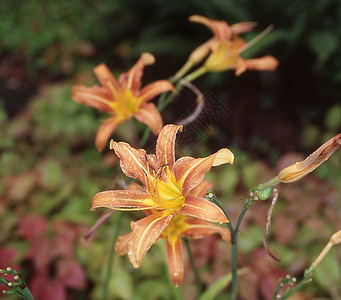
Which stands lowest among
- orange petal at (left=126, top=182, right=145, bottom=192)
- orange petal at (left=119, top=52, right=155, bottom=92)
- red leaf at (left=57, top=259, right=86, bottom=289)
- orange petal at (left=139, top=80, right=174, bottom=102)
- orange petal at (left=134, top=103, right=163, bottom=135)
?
red leaf at (left=57, top=259, right=86, bottom=289)

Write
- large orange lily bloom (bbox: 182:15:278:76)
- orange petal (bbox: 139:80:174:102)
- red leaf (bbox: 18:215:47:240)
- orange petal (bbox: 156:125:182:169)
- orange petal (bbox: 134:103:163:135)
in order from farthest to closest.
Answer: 1. red leaf (bbox: 18:215:47:240)
2. large orange lily bloom (bbox: 182:15:278:76)
3. orange petal (bbox: 139:80:174:102)
4. orange petal (bbox: 134:103:163:135)
5. orange petal (bbox: 156:125:182:169)

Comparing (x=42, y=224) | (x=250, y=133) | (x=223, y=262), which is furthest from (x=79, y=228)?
(x=250, y=133)

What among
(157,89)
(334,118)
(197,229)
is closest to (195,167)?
(197,229)

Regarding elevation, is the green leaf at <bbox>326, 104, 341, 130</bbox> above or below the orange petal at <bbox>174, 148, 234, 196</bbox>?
below

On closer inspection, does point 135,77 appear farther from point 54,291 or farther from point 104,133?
point 54,291

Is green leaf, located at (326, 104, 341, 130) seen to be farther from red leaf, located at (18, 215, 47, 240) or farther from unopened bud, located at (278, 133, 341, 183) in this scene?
unopened bud, located at (278, 133, 341, 183)

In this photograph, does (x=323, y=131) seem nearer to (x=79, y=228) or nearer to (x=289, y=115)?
(x=289, y=115)

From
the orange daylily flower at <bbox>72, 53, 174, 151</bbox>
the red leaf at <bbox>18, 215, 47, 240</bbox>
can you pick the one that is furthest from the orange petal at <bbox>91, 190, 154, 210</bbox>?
the red leaf at <bbox>18, 215, 47, 240</bbox>
